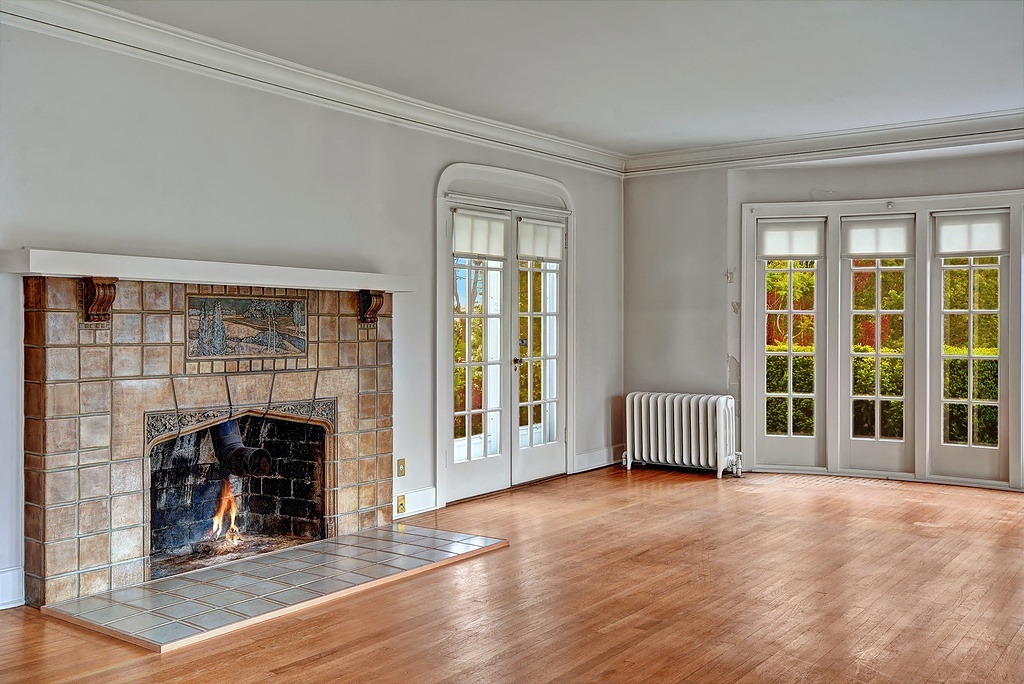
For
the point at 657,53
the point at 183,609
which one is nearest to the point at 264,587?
the point at 183,609

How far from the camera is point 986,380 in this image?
7406 millimetres

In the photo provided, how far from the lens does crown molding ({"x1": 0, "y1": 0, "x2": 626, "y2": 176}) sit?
4344 mm

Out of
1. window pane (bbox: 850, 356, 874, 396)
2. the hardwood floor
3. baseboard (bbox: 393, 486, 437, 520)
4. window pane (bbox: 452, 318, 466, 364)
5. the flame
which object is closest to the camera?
the hardwood floor

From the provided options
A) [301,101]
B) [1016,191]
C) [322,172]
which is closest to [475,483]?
[322,172]

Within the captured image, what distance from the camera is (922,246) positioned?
757cm

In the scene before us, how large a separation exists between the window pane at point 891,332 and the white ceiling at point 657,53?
5.54 feet

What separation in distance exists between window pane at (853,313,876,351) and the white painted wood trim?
163 inches

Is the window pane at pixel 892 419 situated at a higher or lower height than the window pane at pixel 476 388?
lower

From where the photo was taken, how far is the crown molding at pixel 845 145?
6836 mm

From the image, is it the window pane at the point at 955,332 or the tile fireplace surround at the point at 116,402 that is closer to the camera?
the tile fireplace surround at the point at 116,402

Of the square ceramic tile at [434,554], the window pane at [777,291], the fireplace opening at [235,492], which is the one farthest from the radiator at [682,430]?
the fireplace opening at [235,492]

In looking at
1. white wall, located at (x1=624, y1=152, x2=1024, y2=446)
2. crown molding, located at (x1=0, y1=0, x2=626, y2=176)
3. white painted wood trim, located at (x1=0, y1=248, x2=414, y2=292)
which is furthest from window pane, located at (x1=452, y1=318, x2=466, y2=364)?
white wall, located at (x1=624, y1=152, x2=1024, y2=446)

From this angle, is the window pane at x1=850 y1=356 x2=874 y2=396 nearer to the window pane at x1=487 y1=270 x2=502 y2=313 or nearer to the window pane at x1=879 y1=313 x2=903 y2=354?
the window pane at x1=879 y1=313 x2=903 y2=354

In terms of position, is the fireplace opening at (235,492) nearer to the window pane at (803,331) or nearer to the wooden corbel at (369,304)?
the wooden corbel at (369,304)
